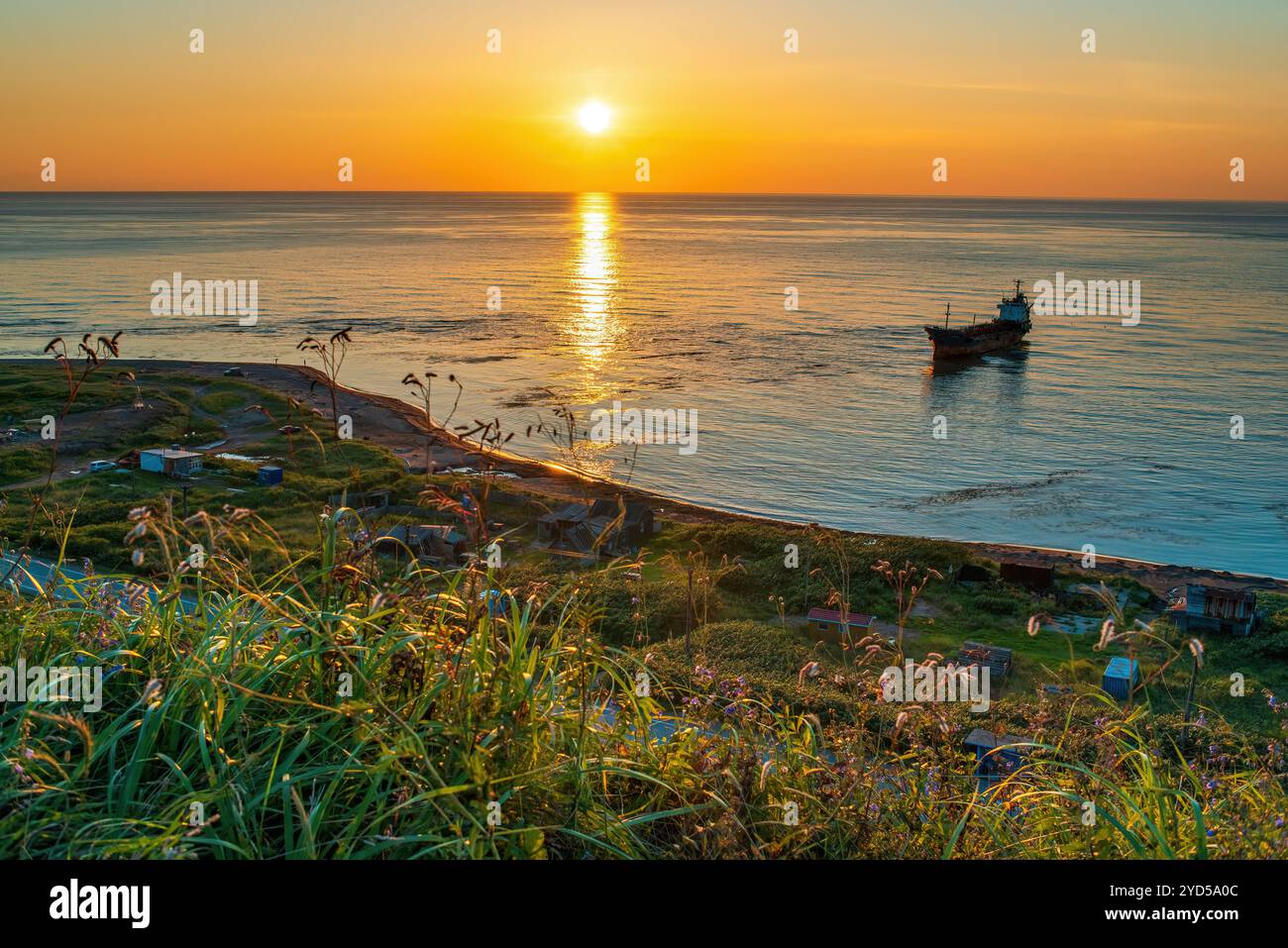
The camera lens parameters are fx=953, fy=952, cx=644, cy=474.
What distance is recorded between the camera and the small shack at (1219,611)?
74.6 feet

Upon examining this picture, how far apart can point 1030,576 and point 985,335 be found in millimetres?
53485

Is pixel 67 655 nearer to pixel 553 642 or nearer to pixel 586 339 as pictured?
pixel 553 642

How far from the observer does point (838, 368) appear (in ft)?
222

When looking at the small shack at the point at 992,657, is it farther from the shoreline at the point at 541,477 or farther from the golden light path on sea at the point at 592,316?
the golden light path on sea at the point at 592,316

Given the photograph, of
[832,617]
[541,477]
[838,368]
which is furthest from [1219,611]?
[838,368]

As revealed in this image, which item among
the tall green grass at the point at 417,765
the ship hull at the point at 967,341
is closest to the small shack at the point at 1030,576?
the tall green grass at the point at 417,765

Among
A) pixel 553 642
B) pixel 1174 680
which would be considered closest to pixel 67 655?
pixel 553 642

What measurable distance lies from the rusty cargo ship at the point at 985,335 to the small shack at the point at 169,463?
54.2 meters

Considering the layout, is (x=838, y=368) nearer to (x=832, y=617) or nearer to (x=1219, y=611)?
(x=1219, y=611)

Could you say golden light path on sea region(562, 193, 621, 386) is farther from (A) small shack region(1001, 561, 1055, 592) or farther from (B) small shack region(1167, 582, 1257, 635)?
(B) small shack region(1167, 582, 1257, 635)

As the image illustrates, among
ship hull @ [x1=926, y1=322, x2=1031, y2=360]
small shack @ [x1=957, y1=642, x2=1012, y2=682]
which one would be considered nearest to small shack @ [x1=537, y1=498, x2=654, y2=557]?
small shack @ [x1=957, y1=642, x2=1012, y2=682]

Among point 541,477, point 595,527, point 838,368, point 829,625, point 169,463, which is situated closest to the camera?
point 829,625

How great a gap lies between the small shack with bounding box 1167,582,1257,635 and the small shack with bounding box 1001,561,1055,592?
3.35 meters

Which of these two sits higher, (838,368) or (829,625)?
(838,368)
